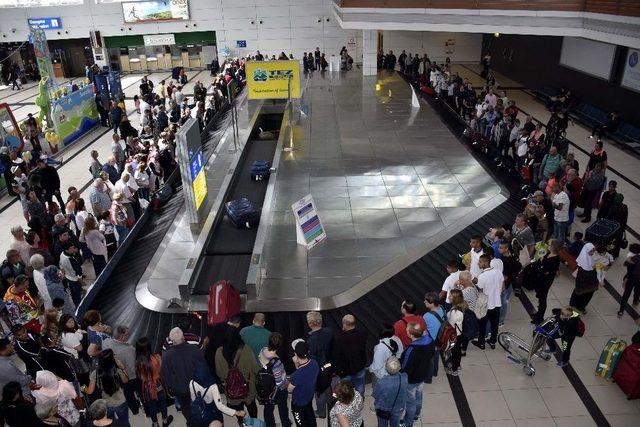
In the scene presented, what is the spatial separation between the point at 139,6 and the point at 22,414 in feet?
104

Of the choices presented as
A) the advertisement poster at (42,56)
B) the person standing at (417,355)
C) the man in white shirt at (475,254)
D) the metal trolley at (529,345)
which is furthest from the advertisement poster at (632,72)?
the advertisement poster at (42,56)

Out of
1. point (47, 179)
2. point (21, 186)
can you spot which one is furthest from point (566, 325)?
point (21, 186)

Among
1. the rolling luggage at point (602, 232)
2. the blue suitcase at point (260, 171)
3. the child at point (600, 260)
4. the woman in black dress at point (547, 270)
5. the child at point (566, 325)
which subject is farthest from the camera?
the blue suitcase at point (260, 171)

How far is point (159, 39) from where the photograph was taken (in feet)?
107

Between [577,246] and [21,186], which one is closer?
[577,246]

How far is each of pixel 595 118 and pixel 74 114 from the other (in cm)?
1893

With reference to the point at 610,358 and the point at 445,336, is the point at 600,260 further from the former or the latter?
the point at 445,336

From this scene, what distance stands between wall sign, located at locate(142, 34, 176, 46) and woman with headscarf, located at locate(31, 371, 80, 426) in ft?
101

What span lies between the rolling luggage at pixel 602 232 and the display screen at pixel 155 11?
95.5 ft

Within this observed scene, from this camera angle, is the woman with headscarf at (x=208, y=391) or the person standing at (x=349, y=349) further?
the person standing at (x=349, y=349)

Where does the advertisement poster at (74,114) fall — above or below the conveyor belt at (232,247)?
above

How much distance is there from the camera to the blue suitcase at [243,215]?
427 inches

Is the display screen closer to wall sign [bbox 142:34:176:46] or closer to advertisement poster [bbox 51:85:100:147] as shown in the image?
wall sign [bbox 142:34:176:46]

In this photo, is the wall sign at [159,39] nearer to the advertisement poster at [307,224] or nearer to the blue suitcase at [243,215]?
the blue suitcase at [243,215]
